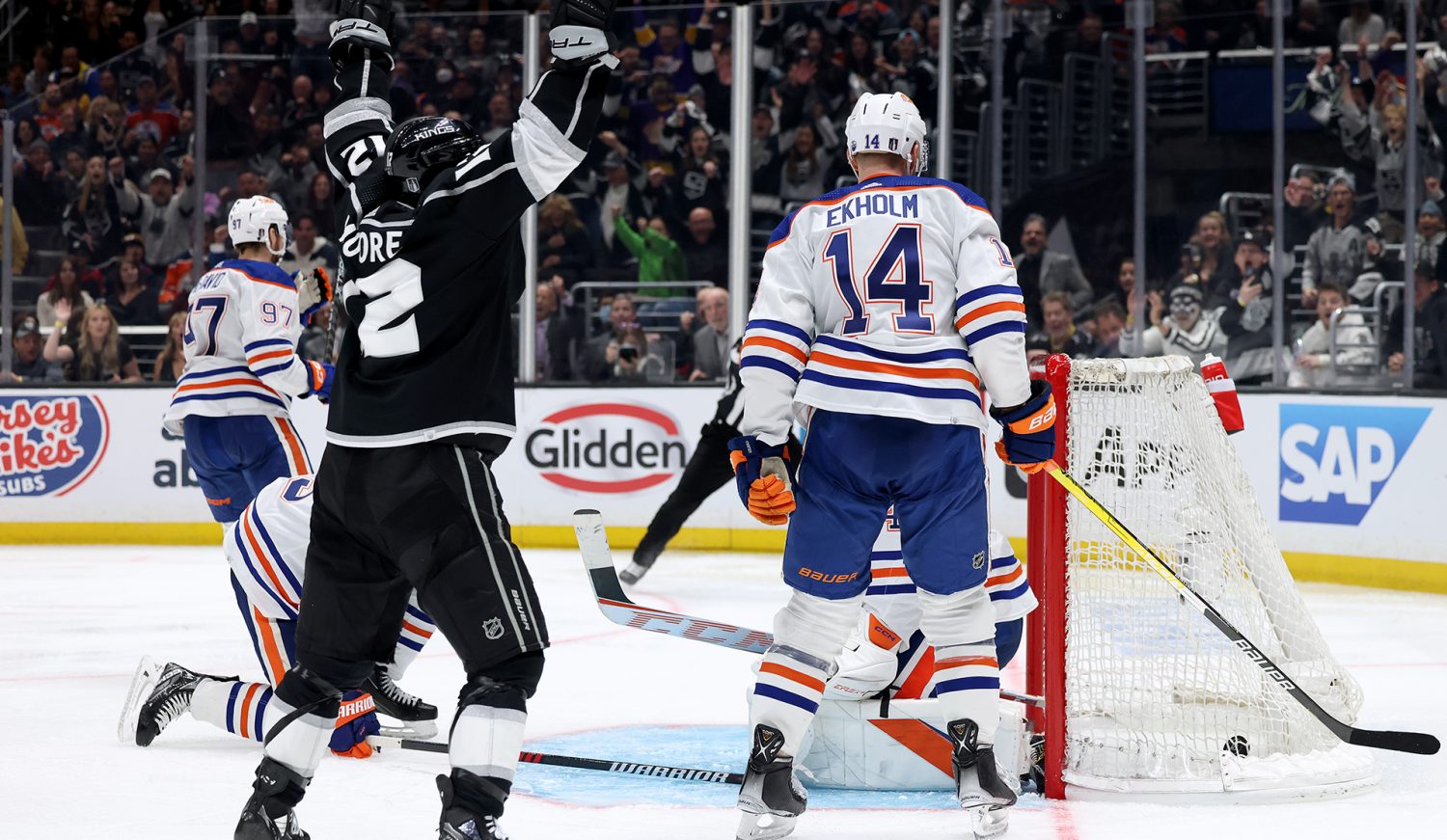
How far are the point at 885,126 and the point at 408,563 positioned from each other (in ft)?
3.88

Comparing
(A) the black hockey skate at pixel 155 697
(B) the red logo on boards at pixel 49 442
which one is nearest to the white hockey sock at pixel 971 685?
(A) the black hockey skate at pixel 155 697

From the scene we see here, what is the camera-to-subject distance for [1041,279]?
8.12 meters

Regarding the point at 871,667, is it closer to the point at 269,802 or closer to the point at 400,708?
the point at 400,708

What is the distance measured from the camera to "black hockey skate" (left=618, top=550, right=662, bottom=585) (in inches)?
265

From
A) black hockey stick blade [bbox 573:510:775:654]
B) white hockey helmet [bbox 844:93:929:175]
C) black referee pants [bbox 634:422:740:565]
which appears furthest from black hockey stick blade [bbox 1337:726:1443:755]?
black referee pants [bbox 634:422:740:565]

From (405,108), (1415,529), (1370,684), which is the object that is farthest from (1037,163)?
(1370,684)

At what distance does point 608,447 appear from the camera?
8.30m

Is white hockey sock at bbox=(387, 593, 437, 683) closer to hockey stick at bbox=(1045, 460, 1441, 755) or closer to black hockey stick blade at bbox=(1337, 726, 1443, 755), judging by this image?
hockey stick at bbox=(1045, 460, 1441, 755)

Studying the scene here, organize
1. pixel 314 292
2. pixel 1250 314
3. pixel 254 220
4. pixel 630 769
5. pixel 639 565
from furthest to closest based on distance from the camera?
pixel 1250 314
pixel 639 565
pixel 314 292
pixel 254 220
pixel 630 769

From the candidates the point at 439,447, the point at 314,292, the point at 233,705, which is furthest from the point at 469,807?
the point at 314,292

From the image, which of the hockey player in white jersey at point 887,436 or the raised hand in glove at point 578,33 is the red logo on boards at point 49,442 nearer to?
the hockey player in white jersey at point 887,436

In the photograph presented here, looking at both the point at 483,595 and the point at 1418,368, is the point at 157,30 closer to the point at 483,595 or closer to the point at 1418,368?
the point at 1418,368

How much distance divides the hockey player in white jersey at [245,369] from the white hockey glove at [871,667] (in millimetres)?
2082

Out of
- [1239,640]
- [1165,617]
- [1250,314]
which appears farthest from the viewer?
[1250,314]
